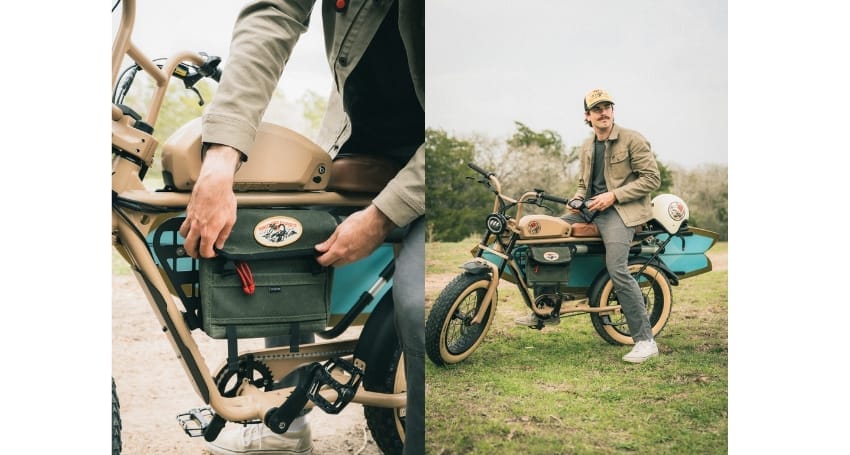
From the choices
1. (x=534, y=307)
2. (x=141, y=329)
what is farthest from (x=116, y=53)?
(x=141, y=329)

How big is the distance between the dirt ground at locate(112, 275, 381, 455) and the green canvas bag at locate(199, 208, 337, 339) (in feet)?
0.94

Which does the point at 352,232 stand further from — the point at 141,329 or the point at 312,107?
the point at 141,329

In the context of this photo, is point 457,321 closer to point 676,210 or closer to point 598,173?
point 598,173

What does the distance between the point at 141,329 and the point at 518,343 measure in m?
2.59

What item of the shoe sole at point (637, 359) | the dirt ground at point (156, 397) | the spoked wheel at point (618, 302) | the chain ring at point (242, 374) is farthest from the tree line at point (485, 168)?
the dirt ground at point (156, 397)

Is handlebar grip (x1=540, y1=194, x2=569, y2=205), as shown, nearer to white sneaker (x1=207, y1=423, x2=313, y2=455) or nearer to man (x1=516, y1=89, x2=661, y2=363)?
man (x1=516, y1=89, x2=661, y2=363)

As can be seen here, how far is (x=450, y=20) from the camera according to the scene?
76.8 inches

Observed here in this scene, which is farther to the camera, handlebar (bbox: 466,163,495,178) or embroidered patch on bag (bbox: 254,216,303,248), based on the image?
embroidered patch on bag (bbox: 254,216,303,248)

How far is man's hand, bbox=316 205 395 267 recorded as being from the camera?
6.85ft

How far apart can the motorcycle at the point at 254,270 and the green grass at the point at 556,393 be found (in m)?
0.36

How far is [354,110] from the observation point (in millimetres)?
2230

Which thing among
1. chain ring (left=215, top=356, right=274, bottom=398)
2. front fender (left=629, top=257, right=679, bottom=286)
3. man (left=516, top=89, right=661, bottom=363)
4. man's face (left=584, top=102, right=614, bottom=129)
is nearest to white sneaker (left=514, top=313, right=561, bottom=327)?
man (left=516, top=89, right=661, bottom=363)

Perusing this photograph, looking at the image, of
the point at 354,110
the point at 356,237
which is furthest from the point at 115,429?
the point at 354,110

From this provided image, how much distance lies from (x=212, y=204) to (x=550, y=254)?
877 millimetres
